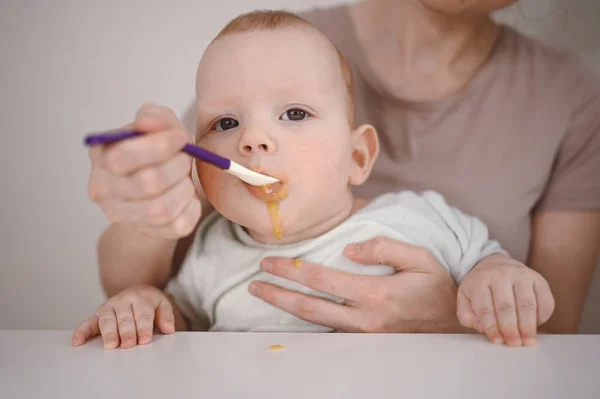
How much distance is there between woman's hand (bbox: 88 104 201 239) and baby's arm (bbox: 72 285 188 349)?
16 centimetres

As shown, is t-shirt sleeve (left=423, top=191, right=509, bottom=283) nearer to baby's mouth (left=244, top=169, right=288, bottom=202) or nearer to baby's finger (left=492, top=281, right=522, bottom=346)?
baby's finger (left=492, top=281, right=522, bottom=346)

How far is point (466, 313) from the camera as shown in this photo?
2.18 feet

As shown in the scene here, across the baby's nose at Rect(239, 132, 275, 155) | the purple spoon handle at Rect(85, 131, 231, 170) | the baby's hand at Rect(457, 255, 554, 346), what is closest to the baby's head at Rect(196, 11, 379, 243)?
the baby's nose at Rect(239, 132, 275, 155)

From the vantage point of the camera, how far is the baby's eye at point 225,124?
29.0 inches

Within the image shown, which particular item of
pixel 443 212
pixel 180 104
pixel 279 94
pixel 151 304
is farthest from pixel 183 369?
pixel 180 104

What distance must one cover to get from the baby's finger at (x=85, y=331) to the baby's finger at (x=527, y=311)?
1.64 ft

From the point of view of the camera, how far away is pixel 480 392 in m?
0.48

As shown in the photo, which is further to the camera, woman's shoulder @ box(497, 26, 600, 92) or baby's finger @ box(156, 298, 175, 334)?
woman's shoulder @ box(497, 26, 600, 92)

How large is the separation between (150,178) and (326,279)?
307mm

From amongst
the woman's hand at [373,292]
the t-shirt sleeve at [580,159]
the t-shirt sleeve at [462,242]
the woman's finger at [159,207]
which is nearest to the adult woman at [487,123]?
the t-shirt sleeve at [580,159]

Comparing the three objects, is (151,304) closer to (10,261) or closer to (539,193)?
(10,261)

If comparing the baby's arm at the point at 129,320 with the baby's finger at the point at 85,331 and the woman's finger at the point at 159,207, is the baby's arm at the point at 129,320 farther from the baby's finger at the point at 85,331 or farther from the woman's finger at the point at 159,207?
the woman's finger at the point at 159,207

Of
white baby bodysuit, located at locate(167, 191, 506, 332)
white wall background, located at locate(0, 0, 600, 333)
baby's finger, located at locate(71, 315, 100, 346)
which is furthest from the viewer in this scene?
white wall background, located at locate(0, 0, 600, 333)

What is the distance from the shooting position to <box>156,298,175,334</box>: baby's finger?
705 mm
